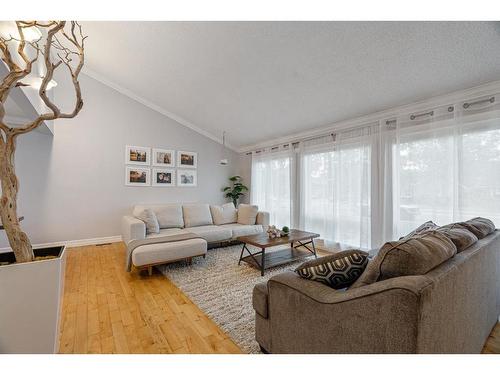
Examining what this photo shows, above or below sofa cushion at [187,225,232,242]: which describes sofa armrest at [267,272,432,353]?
above

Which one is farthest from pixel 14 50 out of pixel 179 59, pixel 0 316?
pixel 0 316

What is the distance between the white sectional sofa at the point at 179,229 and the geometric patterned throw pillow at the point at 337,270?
2039 mm

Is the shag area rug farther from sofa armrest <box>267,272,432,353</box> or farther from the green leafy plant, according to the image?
the green leafy plant

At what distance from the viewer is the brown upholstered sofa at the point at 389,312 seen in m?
0.79

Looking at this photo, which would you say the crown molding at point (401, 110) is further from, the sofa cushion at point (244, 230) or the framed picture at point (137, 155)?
the framed picture at point (137, 155)

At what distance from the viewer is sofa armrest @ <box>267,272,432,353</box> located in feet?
2.57

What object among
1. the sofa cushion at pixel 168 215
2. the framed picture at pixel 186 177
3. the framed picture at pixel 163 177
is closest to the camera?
the sofa cushion at pixel 168 215

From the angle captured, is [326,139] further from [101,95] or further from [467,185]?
[101,95]

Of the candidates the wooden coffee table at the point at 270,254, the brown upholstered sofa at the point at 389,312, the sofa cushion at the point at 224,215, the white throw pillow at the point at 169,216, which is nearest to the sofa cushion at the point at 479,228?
the brown upholstered sofa at the point at 389,312

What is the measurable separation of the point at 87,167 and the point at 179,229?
2.17 metres

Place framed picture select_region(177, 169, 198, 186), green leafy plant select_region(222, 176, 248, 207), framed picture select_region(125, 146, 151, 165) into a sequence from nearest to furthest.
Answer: framed picture select_region(125, 146, 151, 165) < framed picture select_region(177, 169, 198, 186) < green leafy plant select_region(222, 176, 248, 207)

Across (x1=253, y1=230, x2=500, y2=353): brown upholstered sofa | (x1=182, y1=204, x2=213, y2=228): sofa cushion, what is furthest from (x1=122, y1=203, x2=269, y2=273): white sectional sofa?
(x1=253, y1=230, x2=500, y2=353): brown upholstered sofa

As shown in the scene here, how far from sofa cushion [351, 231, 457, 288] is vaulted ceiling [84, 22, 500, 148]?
2012mm
